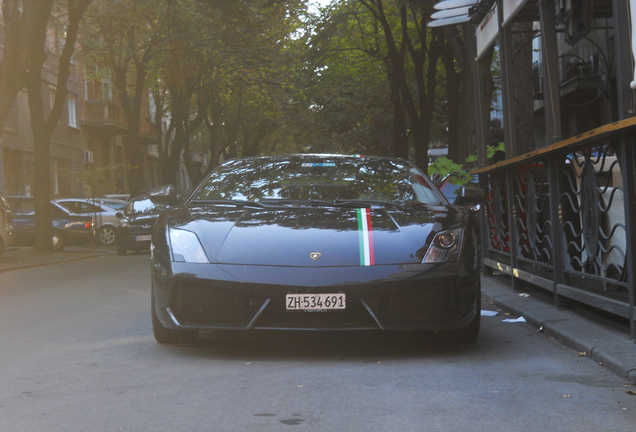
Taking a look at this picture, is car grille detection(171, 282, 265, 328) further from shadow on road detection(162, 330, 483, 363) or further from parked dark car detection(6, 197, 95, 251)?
parked dark car detection(6, 197, 95, 251)

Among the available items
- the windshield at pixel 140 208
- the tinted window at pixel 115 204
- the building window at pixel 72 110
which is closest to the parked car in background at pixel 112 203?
the tinted window at pixel 115 204

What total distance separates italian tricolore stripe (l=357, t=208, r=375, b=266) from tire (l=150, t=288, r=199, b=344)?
1346 mm

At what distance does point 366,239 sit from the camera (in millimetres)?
5625

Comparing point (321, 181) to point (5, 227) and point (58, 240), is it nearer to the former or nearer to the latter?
point (5, 227)

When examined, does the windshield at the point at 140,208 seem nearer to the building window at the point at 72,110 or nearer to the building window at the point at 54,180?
the building window at the point at 54,180

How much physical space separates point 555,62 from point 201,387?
4.72 m

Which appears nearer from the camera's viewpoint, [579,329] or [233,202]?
[579,329]

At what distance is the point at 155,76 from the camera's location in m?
37.0

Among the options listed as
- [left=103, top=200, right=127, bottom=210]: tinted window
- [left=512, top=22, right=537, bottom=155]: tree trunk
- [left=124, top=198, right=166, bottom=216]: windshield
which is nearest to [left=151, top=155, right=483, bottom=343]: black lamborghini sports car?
[left=512, top=22, right=537, bottom=155]: tree trunk

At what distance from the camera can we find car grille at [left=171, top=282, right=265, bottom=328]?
547 centimetres

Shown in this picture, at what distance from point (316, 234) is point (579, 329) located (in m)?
2.01

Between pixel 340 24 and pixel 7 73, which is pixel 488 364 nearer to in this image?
pixel 7 73

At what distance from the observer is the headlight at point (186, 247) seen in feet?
18.5

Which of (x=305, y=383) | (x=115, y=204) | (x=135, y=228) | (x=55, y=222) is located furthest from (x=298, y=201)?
(x=115, y=204)
